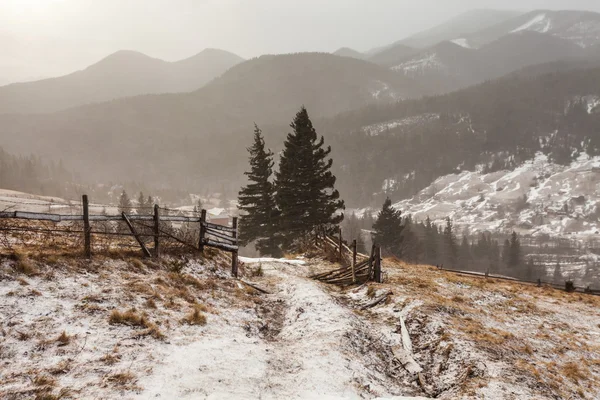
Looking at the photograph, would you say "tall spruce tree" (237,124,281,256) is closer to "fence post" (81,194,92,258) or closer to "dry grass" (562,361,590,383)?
"fence post" (81,194,92,258)

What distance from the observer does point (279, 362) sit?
7.63 metres

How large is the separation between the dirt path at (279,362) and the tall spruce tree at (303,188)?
21695mm

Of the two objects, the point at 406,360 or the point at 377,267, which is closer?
the point at 406,360

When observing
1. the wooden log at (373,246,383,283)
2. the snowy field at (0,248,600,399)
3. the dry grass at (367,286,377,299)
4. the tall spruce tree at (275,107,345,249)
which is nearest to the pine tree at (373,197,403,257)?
the tall spruce tree at (275,107,345,249)

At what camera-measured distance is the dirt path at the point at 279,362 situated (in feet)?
20.6

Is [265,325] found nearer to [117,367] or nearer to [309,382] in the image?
[309,382]

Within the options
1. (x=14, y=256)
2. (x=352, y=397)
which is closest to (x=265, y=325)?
(x=352, y=397)

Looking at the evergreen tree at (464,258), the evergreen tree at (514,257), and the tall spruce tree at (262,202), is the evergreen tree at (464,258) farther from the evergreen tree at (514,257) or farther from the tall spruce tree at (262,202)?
the tall spruce tree at (262,202)

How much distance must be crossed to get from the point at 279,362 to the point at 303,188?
25164mm

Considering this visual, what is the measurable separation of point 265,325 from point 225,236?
6.17 metres

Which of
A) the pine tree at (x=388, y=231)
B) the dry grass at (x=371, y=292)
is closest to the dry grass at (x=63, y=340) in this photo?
the dry grass at (x=371, y=292)

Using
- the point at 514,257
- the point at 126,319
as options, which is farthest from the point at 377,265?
the point at 514,257

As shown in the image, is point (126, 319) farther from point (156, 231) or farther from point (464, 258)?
point (464, 258)

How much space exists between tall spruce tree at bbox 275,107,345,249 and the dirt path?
71.2ft
